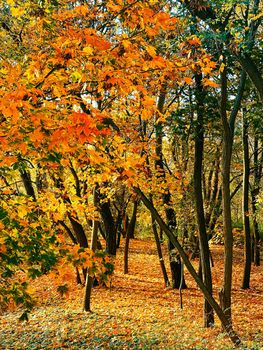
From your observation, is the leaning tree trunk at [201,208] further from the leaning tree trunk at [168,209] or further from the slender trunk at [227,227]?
the leaning tree trunk at [168,209]

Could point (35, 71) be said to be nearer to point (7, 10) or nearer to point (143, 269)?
point (7, 10)

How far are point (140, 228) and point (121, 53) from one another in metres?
32.3

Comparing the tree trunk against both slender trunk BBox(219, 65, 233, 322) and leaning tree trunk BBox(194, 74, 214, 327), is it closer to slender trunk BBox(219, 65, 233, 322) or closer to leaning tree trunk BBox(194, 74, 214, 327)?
leaning tree trunk BBox(194, 74, 214, 327)

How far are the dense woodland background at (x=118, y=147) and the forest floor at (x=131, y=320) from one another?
2.6 inches

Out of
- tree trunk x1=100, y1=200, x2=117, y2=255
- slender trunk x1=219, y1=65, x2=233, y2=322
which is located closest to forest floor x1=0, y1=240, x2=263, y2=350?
slender trunk x1=219, y1=65, x2=233, y2=322

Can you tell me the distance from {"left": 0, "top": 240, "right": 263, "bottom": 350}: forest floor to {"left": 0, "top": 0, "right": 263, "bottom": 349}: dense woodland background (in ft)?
0.22

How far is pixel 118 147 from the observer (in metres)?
6.16

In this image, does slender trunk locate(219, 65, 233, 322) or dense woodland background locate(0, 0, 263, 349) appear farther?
slender trunk locate(219, 65, 233, 322)

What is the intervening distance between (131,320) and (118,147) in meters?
6.91

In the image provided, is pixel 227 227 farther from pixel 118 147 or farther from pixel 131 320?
pixel 131 320

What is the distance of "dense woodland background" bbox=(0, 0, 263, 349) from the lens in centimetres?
394

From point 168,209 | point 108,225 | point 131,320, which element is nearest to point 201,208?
point 131,320

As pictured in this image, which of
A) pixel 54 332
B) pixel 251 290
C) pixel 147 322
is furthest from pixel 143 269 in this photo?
pixel 54 332

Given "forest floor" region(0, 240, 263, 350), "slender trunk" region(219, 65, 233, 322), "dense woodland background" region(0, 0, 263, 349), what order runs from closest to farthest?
"dense woodland background" region(0, 0, 263, 349), "slender trunk" region(219, 65, 233, 322), "forest floor" region(0, 240, 263, 350)
